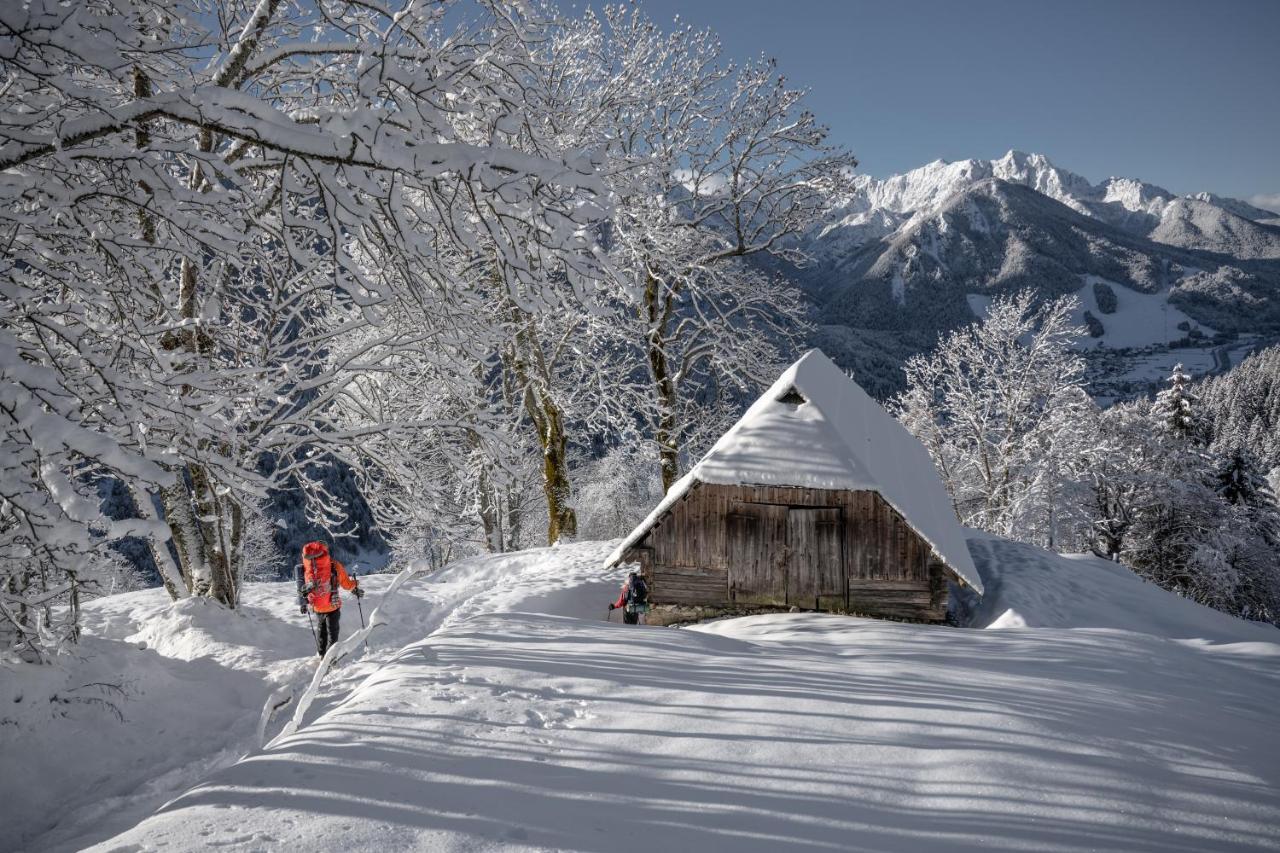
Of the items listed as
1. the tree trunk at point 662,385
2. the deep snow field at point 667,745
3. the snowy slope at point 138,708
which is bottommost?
the snowy slope at point 138,708

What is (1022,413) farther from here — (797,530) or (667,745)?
(667,745)

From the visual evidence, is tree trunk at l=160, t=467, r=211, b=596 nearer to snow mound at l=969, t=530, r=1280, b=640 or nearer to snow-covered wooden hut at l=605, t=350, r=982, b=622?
Result: snow-covered wooden hut at l=605, t=350, r=982, b=622

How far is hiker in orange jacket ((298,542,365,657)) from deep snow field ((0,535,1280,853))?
986 mm

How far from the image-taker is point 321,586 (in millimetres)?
7559

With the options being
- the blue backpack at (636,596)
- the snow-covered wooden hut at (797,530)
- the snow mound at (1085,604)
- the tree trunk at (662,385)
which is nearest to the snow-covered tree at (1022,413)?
the snow mound at (1085,604)

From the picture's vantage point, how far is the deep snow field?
2.59 m

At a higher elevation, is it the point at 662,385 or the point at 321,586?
the point at 662,385

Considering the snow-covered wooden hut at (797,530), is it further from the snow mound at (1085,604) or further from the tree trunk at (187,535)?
the tree trunk at (187,535)

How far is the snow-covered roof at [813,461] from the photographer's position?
9.05 meters

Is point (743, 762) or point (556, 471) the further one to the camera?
point (556, 471)

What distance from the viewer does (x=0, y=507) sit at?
324 centimetres

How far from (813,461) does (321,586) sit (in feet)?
23.3

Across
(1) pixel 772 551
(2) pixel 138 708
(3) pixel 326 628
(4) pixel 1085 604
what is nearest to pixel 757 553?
(1) pixel 772 551

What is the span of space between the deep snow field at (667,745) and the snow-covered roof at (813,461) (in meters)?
2.72
